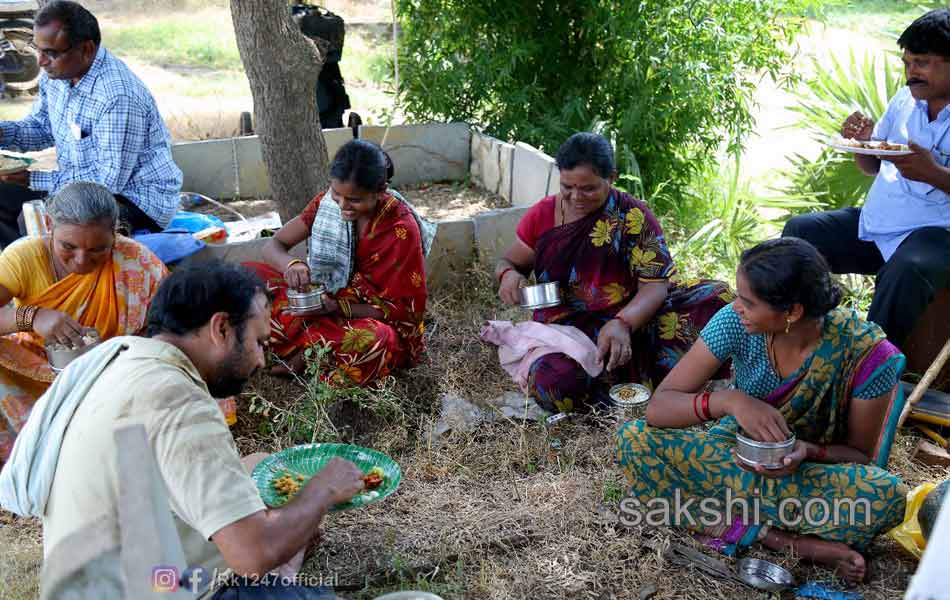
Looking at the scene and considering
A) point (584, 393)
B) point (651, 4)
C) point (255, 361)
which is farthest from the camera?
point (651, 4)

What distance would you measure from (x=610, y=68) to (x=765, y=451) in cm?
392

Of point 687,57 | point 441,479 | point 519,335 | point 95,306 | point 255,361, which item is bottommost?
point 441,479

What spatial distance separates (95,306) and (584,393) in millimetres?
2074

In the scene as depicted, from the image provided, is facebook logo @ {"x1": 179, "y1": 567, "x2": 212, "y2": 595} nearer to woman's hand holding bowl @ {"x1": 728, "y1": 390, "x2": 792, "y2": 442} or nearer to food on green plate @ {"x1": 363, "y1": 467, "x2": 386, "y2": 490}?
food on green plate @ {"x1": 363, "y1": 467, "x2": 386, "y2": 490}

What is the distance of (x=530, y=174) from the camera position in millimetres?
5602

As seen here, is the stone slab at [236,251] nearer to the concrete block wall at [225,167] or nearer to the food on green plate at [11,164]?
the food on green plate at [11,164]

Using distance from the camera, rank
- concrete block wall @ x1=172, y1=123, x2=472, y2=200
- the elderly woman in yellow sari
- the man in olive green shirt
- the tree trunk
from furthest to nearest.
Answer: concrete block wall @ x1=172, y1=123, x2=472, y2=200 < the tree trunk < the elderly woman in yellow sari < the man in olive green shirt

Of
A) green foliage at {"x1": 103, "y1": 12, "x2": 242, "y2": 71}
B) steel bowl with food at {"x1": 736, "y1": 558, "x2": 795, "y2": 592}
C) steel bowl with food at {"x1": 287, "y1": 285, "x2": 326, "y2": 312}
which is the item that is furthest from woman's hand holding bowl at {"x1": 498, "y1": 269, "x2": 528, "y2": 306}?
green foliage at {"x1": 103, "y1": 12, "x2": 242, "y2": 71}

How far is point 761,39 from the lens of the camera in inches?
235

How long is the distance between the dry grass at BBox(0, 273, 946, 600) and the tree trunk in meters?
1.44

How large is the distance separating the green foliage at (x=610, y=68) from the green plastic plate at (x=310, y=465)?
3.47m

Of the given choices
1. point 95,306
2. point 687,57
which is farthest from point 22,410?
point 687,57

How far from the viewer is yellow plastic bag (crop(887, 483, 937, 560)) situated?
115 inches

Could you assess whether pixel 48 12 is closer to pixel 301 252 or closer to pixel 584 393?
pixel 301 252
